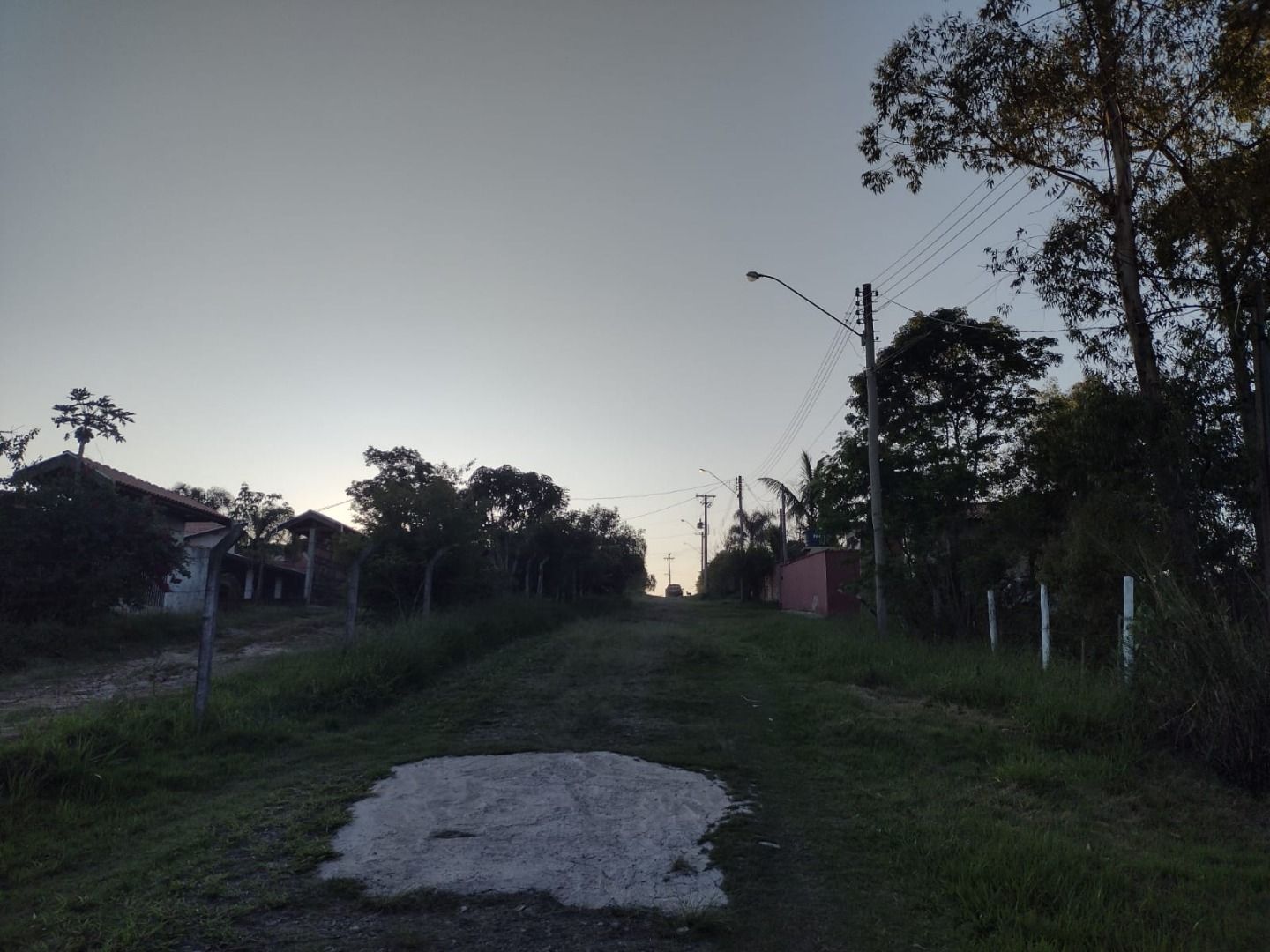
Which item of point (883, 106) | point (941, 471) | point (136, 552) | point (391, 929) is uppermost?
point (883, 106)

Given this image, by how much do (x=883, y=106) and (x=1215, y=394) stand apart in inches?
239

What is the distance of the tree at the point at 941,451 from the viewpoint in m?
17.4

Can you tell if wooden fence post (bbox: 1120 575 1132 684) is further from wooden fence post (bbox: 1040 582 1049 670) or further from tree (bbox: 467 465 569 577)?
tree (bbox: 467 465 569 577)

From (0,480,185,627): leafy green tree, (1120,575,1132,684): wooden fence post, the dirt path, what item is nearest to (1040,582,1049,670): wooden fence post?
(1120,575,1132,684): wooden fence post

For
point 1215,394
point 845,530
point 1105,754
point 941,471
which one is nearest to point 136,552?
point 845,530

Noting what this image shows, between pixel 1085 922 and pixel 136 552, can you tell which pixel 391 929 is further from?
pixel 136 552

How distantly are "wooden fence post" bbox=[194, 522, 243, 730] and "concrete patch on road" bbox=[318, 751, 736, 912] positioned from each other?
2.43 meters

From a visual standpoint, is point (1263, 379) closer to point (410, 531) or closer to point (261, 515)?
point (410, 531)

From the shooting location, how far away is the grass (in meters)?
4.12

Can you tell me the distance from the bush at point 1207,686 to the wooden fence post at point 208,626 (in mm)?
8378

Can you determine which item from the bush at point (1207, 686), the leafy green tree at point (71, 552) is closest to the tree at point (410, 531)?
the leafy green tree at point (71, 552)

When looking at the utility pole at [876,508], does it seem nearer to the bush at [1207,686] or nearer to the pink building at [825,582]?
the bush at [1207,686]

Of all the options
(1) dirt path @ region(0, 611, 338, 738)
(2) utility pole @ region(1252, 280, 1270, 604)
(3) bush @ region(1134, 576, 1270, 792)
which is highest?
(2) utility pole @ region(1252, 280, 1270, 604)

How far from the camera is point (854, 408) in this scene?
20.0m
